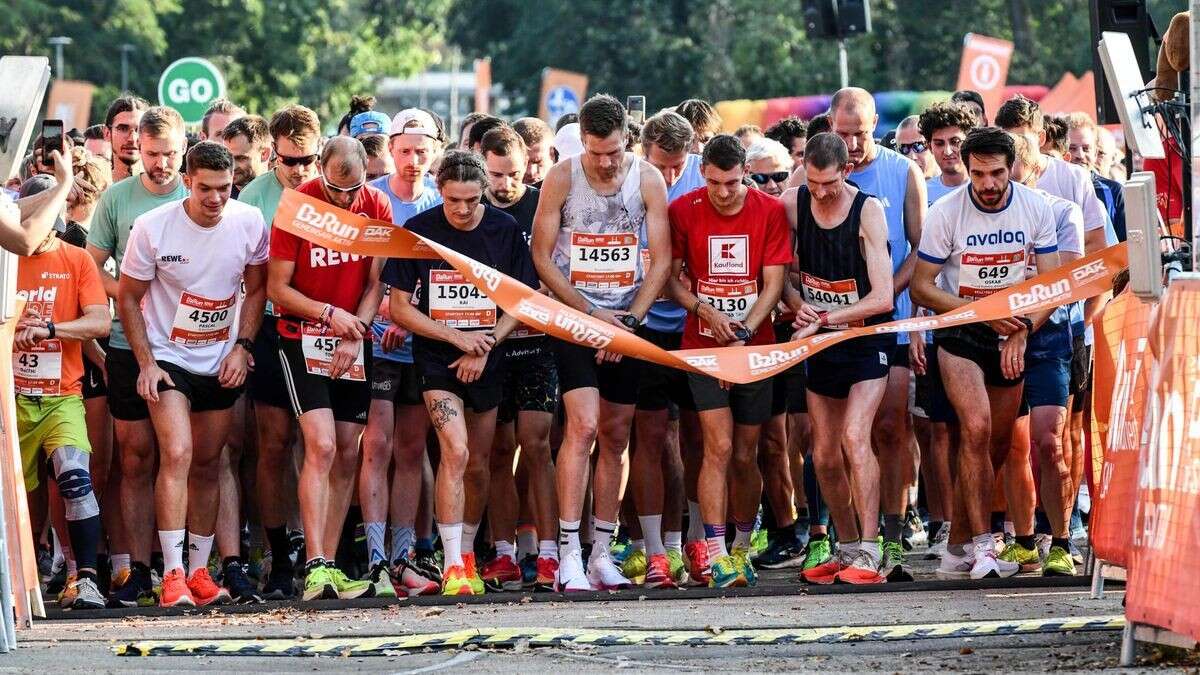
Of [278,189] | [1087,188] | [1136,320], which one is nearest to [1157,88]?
[1136,320]

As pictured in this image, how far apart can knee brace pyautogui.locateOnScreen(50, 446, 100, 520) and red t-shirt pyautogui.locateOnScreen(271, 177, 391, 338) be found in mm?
1129

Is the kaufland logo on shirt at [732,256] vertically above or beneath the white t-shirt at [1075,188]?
beneath

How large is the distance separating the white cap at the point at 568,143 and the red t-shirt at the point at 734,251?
7.99ft

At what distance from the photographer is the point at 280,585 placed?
1014cm

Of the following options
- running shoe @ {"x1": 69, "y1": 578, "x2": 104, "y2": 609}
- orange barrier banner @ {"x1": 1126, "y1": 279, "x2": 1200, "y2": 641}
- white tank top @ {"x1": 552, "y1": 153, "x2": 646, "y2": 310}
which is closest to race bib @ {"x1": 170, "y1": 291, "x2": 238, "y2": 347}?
running shoe @ {"x1": 69, "y1": 578, "x2": 104, "y2": 609}

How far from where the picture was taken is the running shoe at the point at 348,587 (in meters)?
9.80

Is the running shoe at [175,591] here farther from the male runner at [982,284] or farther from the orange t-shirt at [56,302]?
the male runner at [982,284]

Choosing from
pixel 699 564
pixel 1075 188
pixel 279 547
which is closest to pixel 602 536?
pixel 699 564

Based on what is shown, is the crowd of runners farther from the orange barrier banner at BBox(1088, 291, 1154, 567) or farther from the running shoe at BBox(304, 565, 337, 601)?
the orange barrier banner at BBox(1088, 291, 1154, 567)

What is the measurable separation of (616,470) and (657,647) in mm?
2294

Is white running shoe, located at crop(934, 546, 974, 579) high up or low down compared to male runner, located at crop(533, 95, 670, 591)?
down

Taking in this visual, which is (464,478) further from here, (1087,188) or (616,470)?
(1087,188)

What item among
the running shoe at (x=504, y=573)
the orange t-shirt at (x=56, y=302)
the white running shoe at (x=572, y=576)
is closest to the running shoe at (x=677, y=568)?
the white running shoe at (x=572, y=576)

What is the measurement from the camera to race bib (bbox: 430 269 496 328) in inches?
392
